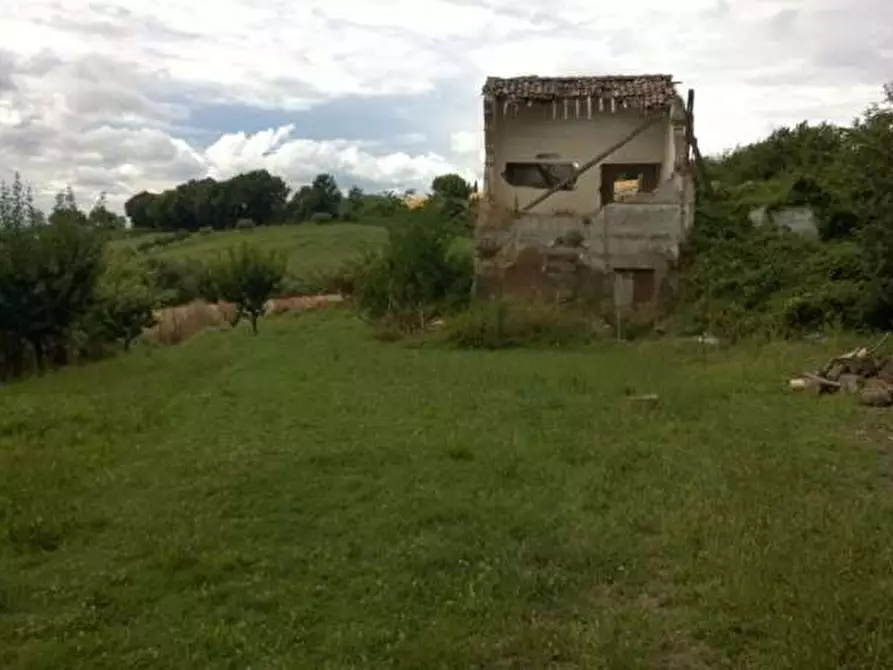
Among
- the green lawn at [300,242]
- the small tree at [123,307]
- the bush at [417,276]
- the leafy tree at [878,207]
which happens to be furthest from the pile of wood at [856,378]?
the green lawn at [300,242]

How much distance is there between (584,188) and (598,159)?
1.81 meters

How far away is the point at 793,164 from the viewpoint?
95.2ft

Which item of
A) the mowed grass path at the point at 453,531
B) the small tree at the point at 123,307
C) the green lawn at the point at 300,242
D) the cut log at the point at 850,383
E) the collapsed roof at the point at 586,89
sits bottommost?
the mowed grass path at the point at 453,531

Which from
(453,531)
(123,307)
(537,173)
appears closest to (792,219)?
(537,173)

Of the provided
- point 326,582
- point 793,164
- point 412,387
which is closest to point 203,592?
point 326,582

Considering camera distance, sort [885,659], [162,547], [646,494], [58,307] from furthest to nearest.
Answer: [58,307]
[646,494]
[162,547]
[885,659]

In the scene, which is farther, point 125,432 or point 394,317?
point 394,317

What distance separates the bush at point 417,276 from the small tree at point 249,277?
4751 millimetres

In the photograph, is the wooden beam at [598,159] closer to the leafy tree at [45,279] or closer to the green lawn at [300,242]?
the leafy tree at [45,279]

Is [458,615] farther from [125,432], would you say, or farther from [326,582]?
[125,432]

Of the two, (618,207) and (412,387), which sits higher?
(618,207)

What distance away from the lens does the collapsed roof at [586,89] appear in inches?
1079

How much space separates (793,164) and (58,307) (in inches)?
793

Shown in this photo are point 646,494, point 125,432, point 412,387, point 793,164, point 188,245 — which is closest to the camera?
point 646,494
